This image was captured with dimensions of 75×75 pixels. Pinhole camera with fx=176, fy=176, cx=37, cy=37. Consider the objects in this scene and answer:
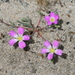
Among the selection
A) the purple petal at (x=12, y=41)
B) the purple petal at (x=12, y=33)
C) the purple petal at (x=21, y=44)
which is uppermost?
the purple petal at (x=12, y=33)

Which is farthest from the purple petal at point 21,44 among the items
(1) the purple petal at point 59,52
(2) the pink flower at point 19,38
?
(1) the purple petal at point 59,52

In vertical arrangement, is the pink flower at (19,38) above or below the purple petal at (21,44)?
above

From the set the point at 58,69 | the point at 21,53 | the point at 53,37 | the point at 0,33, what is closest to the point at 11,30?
the point at 0,33

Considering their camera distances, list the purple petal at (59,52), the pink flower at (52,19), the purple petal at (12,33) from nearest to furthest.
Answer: the purple petal at (59,52)
the purple petal at (12,33)
the pink flower at (52,19)

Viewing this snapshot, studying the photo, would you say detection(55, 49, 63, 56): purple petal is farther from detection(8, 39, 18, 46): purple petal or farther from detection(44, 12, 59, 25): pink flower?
detection(8, 39, 18, 46): purple petal

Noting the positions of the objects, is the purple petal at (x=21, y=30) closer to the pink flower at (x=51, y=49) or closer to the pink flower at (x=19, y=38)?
the pink flower at (x=19, y=38)

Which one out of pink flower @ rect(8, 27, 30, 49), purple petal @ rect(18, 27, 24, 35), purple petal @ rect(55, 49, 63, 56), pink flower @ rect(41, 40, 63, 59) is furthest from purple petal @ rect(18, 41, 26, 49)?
purple petal @ rect(55, 49, 63, 56)

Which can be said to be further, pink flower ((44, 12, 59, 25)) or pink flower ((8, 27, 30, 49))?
pink flower ((44, 12, 59, 25))

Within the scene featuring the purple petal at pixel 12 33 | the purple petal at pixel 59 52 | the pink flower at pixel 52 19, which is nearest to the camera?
the purple petal at pixel 59 52

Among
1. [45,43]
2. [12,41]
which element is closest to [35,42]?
[45,43]
